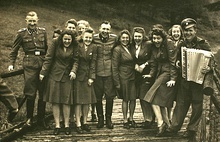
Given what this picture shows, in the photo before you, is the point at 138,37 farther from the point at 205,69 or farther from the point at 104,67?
the point at 205,69

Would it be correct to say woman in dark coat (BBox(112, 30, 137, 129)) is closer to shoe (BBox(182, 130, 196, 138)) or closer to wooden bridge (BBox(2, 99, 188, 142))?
wooden bridge (BBox(2, 99, 188, 142))

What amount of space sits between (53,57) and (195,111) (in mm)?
2375

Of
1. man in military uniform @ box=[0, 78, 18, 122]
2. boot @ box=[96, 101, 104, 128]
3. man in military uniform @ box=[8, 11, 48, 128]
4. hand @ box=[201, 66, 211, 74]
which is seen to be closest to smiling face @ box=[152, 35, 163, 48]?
hand @ box=[201, 66, 211, 74]

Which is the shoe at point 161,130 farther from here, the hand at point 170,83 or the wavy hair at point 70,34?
the wavy hair at point 70,34

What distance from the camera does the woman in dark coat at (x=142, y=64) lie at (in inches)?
232

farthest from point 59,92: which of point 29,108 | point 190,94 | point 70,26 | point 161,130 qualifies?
point 190,94

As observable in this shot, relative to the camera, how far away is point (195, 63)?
17.1 feet

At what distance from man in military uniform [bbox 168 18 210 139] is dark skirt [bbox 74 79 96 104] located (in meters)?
1.39

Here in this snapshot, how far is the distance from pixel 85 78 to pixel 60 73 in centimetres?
43

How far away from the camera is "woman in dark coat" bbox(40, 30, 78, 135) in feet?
18.3

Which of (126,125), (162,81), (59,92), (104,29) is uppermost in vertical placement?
(104,29)

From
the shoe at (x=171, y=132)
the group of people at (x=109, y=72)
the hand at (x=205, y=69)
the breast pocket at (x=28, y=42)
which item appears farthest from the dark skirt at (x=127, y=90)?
the breast pocket at (x=28, y=42)

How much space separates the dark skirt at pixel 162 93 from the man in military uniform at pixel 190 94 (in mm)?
143

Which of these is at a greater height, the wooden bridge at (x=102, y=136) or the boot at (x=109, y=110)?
the boot at (x=109, y=110)
